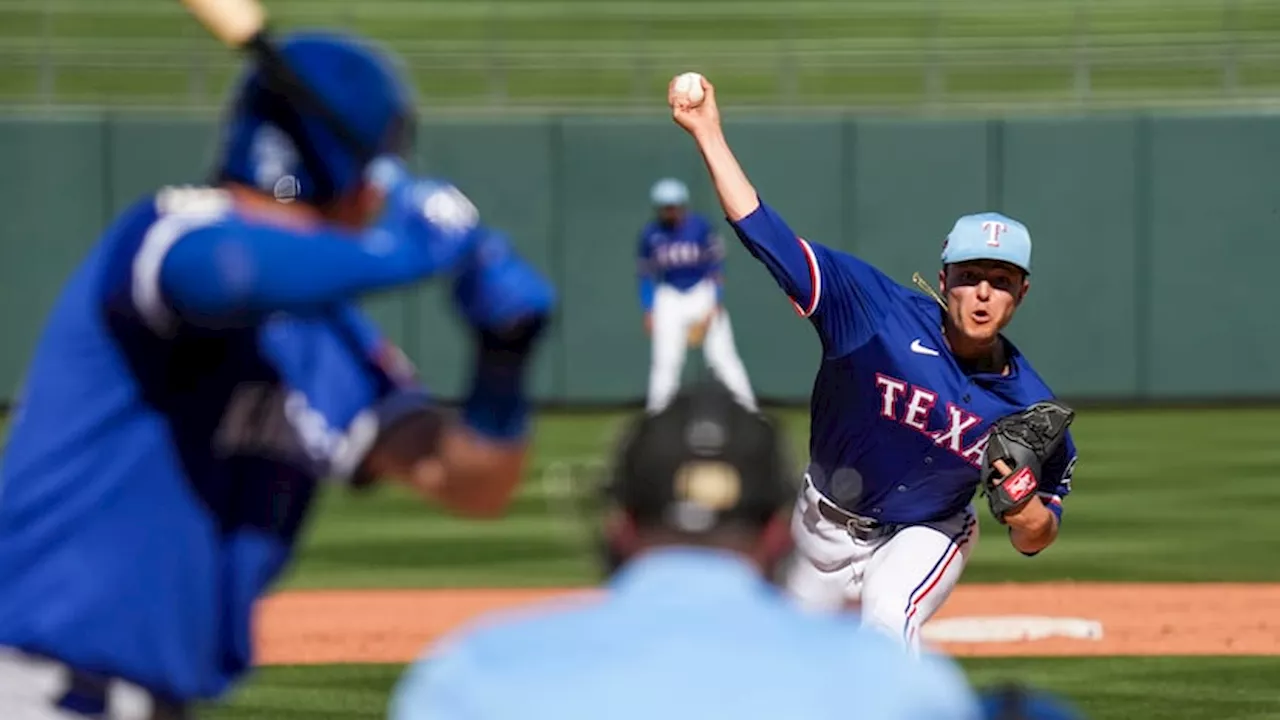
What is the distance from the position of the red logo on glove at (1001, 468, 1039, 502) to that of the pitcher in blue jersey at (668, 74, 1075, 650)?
10 cm

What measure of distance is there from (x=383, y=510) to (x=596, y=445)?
2627 mm

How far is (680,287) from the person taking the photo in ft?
58.6

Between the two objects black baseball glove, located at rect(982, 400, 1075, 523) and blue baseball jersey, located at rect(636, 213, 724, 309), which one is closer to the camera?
black baseball glove, located at rect(982, 400, 1075, 523)

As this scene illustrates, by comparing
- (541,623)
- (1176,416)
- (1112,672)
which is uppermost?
(541,623)

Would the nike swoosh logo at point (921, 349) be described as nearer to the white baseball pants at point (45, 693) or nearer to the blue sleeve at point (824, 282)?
the blue sleeve at point (824, 282)

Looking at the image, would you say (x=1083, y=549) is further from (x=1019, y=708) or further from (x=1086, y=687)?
(x=1019, y=708)

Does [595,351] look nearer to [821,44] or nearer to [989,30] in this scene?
[821,44]

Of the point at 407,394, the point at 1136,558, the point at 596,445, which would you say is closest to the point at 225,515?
the point at 407,394

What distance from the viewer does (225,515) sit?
9.81 ft

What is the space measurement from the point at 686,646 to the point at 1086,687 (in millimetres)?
6469

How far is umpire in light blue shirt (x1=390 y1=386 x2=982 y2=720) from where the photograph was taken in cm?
203

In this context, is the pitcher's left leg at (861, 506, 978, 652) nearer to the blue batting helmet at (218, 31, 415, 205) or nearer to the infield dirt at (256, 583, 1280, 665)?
the infield dirt at (256, 583, 1280, 665)

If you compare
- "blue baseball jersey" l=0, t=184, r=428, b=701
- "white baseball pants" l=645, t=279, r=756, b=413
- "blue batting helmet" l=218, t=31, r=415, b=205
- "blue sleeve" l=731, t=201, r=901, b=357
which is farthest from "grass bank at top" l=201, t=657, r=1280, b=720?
"white baseball pants" l=645, t=279, r=756, b=413

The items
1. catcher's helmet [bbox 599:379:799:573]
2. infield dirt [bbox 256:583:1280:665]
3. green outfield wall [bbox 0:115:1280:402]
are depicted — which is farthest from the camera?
green outfield wall [bbox 0:115:1280:402]
